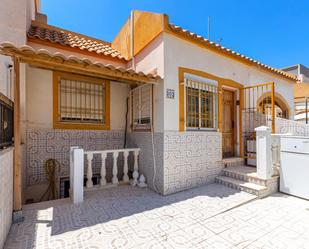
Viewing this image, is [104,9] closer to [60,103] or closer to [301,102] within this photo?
[60,103]

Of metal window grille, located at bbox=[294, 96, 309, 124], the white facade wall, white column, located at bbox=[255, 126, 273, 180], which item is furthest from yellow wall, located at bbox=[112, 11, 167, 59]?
metal window grille, located at bbox=[294, 96, 309, 124]

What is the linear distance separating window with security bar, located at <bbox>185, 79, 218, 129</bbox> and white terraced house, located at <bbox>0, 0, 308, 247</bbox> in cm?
3

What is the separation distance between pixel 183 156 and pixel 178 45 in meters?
2.96

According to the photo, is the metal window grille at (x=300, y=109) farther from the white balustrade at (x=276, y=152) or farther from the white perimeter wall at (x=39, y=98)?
the white perimeter wall at (x=39, y=98)

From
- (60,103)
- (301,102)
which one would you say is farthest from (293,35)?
(60,103)

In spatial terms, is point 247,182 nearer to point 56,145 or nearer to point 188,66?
point 188,66

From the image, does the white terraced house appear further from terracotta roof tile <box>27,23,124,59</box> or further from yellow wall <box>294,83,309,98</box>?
yellow wall <box>294,83,309,98</box>

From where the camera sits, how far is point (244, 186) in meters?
4.19

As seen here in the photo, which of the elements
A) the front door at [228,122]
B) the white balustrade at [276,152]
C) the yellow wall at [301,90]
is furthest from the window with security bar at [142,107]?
the yellow wall at [301,90]

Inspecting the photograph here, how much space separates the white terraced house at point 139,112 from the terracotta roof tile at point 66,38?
0.07 meters

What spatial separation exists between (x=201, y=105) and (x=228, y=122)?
174cm

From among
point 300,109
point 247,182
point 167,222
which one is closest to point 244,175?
point 247,182

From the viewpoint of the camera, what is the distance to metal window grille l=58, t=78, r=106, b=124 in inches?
199

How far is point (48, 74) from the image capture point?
4.80 m
